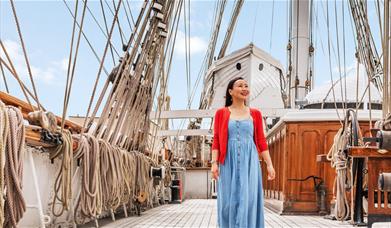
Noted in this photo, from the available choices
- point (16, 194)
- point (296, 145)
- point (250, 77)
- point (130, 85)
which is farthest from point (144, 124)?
point (250, 77)

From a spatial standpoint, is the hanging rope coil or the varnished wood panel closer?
the hanging rope coil

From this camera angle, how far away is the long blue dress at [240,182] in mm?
3445

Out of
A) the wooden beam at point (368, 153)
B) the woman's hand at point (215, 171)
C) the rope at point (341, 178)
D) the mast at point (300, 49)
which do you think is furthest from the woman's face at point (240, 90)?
the mast at point (300, 49)

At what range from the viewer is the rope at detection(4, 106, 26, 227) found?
2.72m

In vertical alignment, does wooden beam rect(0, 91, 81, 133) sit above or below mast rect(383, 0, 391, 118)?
below

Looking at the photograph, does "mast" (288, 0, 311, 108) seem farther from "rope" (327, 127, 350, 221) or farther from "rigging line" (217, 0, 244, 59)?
"rope" (327, 127, 350, 221)

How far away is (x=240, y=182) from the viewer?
346 centimetres

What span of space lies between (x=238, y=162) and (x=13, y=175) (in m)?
1.37

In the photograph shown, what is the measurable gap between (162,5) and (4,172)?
4.69 meters

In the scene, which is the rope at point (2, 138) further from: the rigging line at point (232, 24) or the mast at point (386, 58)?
the rigging line at point (232, 24)

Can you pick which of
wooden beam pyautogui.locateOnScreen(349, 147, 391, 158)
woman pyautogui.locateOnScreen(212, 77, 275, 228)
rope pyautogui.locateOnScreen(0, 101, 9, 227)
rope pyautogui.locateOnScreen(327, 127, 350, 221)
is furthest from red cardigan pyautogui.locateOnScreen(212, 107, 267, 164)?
rope pyautogui.locateOnScreen(327, 127, 350, 221)

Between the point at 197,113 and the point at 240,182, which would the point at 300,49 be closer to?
the point at 197,113

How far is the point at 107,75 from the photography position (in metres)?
6.46

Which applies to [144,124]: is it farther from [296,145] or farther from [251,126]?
[251,126]
